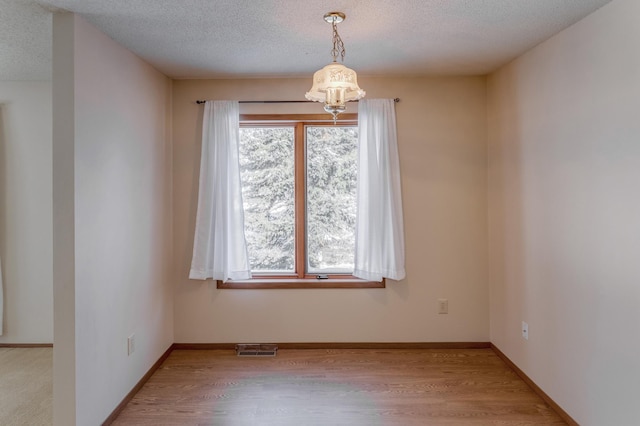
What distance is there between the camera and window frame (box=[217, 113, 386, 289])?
10.9 feet

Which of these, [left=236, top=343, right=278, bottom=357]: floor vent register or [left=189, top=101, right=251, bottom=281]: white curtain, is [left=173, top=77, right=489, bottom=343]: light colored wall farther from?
[left=189, top=101, right=251, bottom=281]: white curtain

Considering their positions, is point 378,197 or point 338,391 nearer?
point 338,391

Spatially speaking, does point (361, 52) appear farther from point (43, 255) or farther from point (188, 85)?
point (43, 255)

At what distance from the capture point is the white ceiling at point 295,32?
1.99m

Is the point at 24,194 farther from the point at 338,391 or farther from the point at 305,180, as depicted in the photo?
the point at 338,391

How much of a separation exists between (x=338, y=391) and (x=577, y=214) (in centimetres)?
198

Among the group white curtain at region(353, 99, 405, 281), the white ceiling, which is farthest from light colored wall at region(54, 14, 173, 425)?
white curtain at region(353, 99, 405, 281)

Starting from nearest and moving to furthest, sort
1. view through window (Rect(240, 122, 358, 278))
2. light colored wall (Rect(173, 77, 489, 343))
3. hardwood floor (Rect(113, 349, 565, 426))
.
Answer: hardwood floor (Rect(113, 349, 565, 426)), light colored wall (Rect(173, 77, 489, 343)), view through window (Rect(240, 122, 358, 278))

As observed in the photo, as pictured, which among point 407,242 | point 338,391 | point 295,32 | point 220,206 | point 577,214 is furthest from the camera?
point 407,242

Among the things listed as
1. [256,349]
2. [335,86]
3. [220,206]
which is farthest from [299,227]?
[335,86]

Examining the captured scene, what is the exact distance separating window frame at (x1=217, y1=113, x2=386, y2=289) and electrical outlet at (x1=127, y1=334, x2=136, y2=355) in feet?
2.74

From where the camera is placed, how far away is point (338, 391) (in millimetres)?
2623

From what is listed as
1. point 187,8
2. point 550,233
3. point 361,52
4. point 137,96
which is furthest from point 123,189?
point 550,233

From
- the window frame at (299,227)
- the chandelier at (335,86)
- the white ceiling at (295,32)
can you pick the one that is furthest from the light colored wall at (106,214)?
the chandelier at (335,86)
